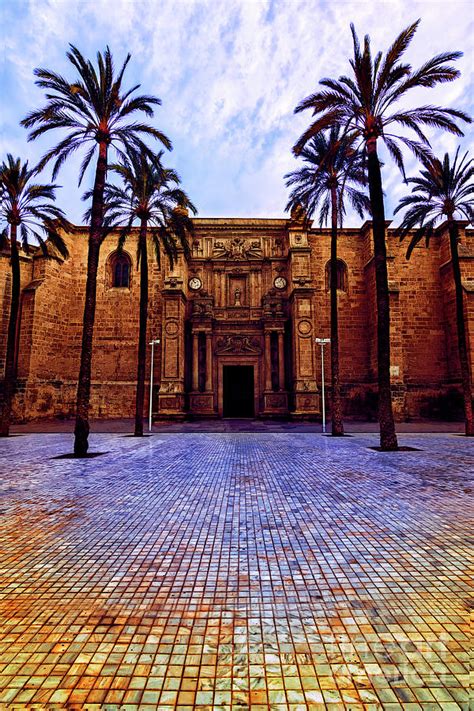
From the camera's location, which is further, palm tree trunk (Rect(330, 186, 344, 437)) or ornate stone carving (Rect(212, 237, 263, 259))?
ornate stone carving (Rect(212, 237, 263, 259))

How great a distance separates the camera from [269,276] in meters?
23.2

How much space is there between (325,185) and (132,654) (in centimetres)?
1523

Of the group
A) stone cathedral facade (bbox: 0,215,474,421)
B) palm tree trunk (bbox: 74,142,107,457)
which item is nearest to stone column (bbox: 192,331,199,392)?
stone cathedral facade (bbox: 0,215,474,421)

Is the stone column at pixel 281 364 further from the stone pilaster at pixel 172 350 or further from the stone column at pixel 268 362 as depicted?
the stone pilaster at pixel 172 350

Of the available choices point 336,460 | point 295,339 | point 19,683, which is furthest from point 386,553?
point 295,339

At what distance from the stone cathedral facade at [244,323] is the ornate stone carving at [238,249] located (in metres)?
0.07

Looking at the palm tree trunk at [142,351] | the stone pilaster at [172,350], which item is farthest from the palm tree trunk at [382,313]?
the stone pilaster at [172,350]

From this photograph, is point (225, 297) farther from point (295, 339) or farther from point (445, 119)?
point (445, 119)

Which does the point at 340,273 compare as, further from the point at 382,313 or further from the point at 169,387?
the point at 382,313

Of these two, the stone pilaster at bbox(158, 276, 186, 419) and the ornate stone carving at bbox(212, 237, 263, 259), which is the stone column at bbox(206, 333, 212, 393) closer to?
the stone pilaster at bbox(158, 276, 186, 419)

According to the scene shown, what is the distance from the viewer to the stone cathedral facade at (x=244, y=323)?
20.3m

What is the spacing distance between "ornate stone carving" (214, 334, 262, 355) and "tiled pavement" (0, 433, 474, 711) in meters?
16.6

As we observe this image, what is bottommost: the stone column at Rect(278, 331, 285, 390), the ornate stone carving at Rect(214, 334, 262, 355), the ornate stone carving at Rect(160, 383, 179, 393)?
the ornate stone carving at Rect(160, 383, 179, 393)

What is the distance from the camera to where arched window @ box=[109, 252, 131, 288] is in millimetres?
22984
